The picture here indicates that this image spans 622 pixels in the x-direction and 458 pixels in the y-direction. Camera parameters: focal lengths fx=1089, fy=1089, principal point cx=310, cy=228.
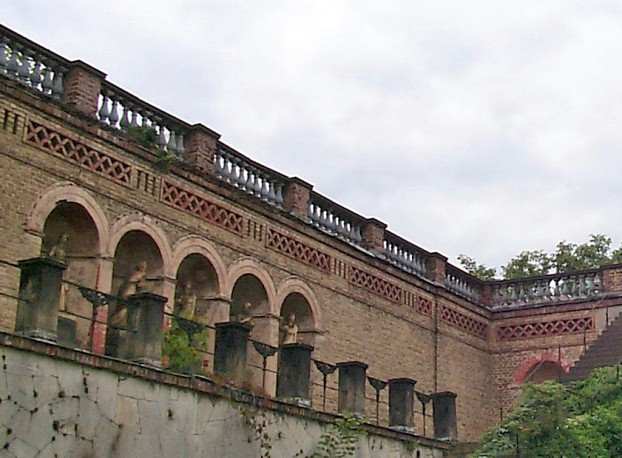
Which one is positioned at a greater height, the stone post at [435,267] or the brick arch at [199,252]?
the stone post at [435,267]

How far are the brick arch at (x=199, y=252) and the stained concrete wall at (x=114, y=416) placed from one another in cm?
389

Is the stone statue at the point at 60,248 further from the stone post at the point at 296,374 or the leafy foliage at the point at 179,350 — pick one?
the stone post at the point at 296,374

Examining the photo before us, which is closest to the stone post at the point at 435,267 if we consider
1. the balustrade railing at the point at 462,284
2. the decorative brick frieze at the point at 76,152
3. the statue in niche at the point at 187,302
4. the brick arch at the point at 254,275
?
the balustrade railing at the point at 462,284

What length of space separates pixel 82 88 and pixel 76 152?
975 mm

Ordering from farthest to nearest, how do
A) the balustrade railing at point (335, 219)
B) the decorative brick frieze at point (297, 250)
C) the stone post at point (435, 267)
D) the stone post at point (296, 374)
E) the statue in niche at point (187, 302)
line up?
the stone post at point (435, 267) → the balustrade railing at point (335, 219) → the decorative brick frieze at point (297, 250) → the statue in niche at point (187, 302) → the stone post at point (296, 374)

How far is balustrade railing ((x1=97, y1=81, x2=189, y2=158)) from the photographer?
16500mm

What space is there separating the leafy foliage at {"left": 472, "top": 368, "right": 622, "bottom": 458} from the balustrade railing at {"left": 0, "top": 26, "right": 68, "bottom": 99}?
8.80 metres

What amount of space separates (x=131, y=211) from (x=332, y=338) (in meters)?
5.86

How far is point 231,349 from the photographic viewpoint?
46.6 ft

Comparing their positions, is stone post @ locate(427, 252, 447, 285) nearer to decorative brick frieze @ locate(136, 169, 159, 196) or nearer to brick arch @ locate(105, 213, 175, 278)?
brick arch @ locate(105, 213, 175, 278)

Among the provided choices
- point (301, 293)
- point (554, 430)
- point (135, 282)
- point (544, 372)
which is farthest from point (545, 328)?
point (135, 282)

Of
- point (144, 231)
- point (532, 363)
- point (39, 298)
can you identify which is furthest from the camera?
point (532, 363)

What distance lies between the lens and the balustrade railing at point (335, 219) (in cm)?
2119

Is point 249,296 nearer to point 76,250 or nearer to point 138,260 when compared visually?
point 138,260
